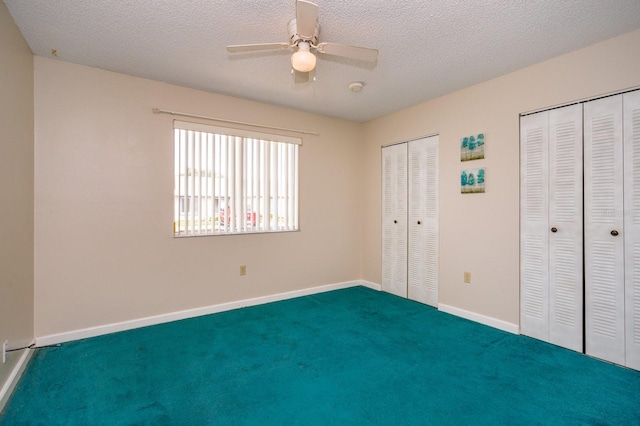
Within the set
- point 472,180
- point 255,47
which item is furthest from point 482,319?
point 255,47

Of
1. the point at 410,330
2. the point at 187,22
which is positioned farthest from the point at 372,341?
the point at 187,22

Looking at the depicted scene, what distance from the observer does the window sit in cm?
334

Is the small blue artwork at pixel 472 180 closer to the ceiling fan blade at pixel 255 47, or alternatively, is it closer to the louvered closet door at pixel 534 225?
the louvered closet door at pixel 534 225

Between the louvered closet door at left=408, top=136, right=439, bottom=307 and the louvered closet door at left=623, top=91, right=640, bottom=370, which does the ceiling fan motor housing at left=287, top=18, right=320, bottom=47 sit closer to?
the louvered closet door at left=408, top=136, right=439, bottom=307

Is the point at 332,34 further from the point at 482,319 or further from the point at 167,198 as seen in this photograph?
the point at 482,319

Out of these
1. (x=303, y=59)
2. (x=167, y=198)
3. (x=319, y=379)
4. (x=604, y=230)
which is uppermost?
(x=303, y=59)

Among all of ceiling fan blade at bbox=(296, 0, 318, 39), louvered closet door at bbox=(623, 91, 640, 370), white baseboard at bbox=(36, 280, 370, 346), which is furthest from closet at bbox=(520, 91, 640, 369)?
white baseboard at bbox=(36, 280, 370, 346)

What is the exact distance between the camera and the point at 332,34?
90.5 inches

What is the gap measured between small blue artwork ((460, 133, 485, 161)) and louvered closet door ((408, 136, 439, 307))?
1.17 feet

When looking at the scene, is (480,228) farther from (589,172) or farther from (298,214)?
(298,214)

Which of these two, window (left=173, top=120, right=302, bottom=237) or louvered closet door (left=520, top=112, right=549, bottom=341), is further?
window (left=173, top=120, right=302, bottom=237)

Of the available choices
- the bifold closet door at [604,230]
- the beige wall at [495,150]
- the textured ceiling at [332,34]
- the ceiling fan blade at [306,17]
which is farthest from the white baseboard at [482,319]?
the ceiling fan blade at [306,17]

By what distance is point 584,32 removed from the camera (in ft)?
7.51

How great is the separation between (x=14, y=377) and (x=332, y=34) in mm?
3274
